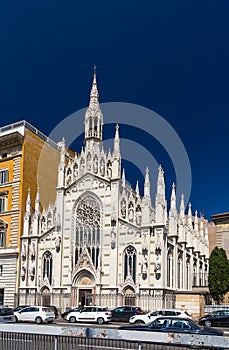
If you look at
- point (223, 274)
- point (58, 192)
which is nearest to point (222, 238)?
point (223, 274)

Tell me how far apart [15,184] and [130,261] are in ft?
57.4

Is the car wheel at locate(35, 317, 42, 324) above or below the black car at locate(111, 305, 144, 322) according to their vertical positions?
below

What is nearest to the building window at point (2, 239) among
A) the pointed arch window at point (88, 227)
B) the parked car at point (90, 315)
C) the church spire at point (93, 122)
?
the pointed arch window at point (88, 227)

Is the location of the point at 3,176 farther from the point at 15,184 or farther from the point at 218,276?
the point at 218,276

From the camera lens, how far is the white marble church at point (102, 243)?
47844 mm

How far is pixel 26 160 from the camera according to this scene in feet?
188

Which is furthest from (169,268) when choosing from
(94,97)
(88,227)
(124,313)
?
(94,97)

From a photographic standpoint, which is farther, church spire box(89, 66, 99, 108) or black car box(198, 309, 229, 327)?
church spire box(89, 66, 99, 108)

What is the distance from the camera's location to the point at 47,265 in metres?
54.0

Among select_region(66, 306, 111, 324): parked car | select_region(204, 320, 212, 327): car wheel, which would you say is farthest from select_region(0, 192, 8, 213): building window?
select_region(204, 320, 212, 327): car wheel

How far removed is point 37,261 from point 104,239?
29.2ft

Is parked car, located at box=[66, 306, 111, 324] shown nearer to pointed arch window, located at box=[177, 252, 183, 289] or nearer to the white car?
the white car

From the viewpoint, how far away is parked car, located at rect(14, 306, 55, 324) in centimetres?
4091

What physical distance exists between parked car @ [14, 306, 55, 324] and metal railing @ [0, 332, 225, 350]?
2830cm
